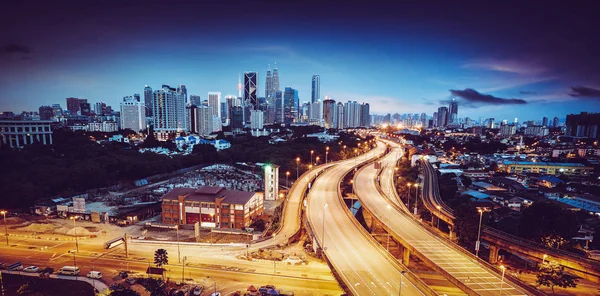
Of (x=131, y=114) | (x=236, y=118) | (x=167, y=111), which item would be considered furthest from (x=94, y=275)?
(x=236, y=118)

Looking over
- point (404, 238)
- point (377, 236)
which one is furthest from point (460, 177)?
point (404, 238)

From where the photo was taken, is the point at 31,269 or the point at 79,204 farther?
the point at 79,204

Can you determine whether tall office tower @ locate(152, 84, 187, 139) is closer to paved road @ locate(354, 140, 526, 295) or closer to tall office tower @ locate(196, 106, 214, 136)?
tall office tower @ locate(196, 106, 214, 136)

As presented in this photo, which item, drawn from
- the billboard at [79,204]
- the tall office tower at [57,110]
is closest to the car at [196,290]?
the billboard at [79,204]

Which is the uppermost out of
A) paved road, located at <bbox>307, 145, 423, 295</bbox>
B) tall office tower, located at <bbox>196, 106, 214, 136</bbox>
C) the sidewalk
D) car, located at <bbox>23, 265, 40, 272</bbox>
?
tall office tower, located at <bbox>196, 106, 214, 136</bbox>

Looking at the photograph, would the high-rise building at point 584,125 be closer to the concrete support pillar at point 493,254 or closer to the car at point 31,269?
the concrete support pillar at point 493,254

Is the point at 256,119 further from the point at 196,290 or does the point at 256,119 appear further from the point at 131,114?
the point at 196,290

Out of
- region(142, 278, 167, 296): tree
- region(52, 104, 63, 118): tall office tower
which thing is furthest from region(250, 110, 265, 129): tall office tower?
region(142, 278, 167, 296): tree
